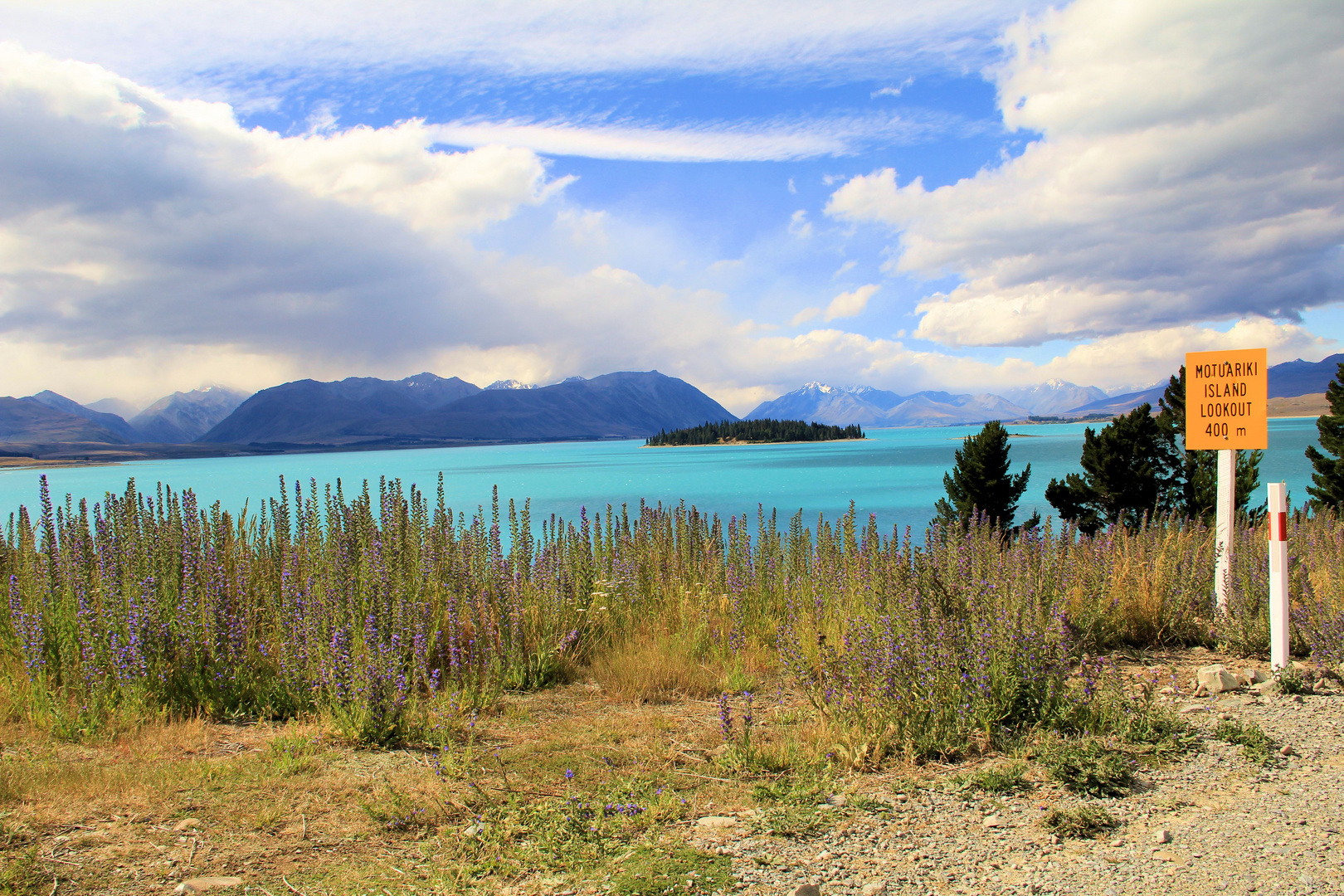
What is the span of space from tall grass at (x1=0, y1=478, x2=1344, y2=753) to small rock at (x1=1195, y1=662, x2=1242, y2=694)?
83 centimetres

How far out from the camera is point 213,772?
4.07 m

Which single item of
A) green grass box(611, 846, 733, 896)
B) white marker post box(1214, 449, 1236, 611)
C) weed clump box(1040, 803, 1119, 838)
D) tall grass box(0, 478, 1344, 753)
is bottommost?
green grass box(611, 846, 733, 896)

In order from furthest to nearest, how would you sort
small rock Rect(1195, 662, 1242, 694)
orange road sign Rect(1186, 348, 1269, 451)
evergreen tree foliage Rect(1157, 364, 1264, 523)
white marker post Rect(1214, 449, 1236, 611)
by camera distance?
evergreen tree foliage Rect(1157, 364, 1264, 523)
white marker post Rect(1214, 449, 1236, 611)
orange road sign Rect(1186, 348, 1269, 451)
small rock Rect(1195, 662, 1242, 694)

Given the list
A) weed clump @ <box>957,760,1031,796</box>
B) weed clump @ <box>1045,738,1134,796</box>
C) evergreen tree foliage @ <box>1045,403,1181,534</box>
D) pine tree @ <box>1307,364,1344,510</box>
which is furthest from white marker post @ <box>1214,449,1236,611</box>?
pine tree @ <box>1307,364,1344,510</box>

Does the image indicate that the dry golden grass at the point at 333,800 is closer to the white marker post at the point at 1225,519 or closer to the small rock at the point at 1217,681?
the small rock at the point at 1217,681

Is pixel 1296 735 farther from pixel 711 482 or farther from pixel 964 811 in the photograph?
pixel 711 482

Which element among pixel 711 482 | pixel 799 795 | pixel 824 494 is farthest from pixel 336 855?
pixel 711 482

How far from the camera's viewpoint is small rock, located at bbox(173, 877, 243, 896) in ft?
9.73

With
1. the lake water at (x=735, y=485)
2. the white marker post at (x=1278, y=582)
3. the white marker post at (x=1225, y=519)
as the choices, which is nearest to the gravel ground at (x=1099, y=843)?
the white marker post at (x=1278, y=582)

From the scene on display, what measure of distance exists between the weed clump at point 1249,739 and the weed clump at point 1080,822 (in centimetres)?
133

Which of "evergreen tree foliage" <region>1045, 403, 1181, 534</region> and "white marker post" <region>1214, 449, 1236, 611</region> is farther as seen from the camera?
"evergreen tree foliage" <region>1045, 403, 1181, 534</region>

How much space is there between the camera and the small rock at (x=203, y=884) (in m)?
2.97

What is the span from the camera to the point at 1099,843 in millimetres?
3270

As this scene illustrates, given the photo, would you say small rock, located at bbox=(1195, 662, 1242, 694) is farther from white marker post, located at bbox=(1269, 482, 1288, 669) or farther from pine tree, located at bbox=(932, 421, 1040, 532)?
pine tree, located at bbox=(932, 421, 1040, 532)
